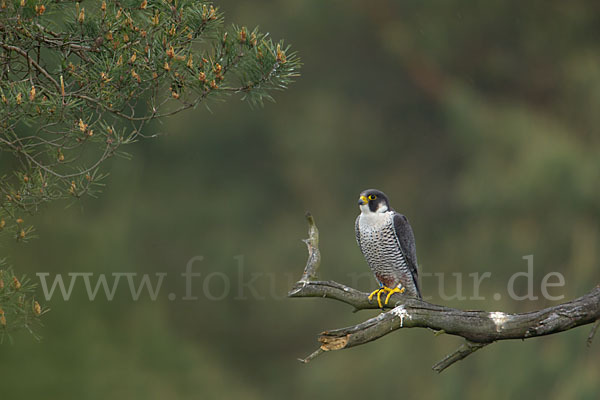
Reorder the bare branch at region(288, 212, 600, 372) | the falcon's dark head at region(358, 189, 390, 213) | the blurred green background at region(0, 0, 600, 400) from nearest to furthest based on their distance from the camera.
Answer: the bare branch at region(288, 212, 600, 372)
the falcon's dark head at region(358, 189, 390, 213)
the blurred green background at region(0, 0, 600, 400)

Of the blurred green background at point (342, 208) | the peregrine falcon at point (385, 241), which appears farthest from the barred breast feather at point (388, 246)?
the blurred green background at point (342, 208)

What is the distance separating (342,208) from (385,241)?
20.9ft

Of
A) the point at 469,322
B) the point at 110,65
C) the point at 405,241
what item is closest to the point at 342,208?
the point at 405,241

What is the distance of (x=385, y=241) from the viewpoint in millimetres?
4301

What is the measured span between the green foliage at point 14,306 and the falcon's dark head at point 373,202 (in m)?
1.82

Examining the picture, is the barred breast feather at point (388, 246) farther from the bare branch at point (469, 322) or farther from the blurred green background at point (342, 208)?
the blurred green background at point (342, 208)

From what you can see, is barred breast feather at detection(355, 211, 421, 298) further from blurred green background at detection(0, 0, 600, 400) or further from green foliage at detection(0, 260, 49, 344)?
blurred green background at detection(0, 0, 600, 400)

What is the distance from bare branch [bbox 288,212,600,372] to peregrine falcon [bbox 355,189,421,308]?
4.14ft

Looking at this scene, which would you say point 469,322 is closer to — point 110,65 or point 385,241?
point 385,241

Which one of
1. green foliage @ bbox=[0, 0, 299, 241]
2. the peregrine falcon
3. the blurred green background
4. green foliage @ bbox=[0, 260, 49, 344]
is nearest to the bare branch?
green foliage @ bbox=[0, 0, 299, 241]

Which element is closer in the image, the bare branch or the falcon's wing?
the bare branch

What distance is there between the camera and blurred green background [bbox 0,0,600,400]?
8414 mm

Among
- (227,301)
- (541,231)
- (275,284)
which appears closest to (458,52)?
(541,231)

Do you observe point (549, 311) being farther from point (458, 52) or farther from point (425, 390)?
point (458, 52)
